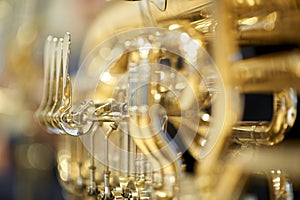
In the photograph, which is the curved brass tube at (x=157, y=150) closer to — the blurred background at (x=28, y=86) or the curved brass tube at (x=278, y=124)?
the curved brass tube at (x=278, y=124)

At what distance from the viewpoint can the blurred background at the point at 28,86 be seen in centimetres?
81

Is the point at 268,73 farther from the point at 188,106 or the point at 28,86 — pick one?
the point at 28,86

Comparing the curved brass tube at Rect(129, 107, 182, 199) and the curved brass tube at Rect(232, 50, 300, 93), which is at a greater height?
the curved brass tube at Rect(232, 50, 300, 93)

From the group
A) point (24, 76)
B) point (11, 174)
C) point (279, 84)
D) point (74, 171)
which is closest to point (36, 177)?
point (11, 174)

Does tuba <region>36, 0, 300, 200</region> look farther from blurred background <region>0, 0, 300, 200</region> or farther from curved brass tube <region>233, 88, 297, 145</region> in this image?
blurred background <region>0, 0, 300, 200</region>

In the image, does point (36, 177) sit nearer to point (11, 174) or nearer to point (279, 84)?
point (11, 174)

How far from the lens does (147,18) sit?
0.49 meters

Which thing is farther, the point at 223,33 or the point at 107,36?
the point at 107,36

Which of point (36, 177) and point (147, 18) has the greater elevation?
point (147, 18)

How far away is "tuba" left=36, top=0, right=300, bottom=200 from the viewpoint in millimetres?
411

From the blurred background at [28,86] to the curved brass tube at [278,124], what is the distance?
398 millimetres

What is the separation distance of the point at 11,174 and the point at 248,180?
0.55 m

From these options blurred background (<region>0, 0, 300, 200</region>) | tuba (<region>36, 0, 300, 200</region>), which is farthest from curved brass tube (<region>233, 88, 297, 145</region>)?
blurred background (<region>0, 0, 300, 200</region>)

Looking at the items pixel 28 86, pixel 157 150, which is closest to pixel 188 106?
pixel 157 150
